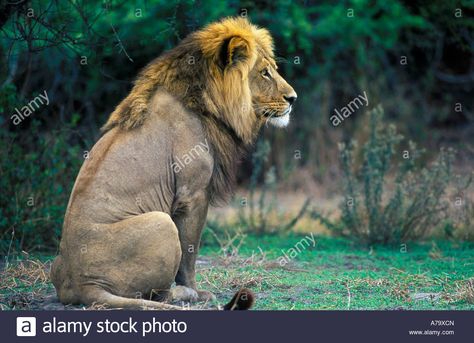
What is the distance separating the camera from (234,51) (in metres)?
6.03

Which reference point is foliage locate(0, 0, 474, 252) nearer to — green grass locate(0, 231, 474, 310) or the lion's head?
green grass locate(0, 231, 474, 310)

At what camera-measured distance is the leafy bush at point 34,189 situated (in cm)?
784

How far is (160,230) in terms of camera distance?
534cm

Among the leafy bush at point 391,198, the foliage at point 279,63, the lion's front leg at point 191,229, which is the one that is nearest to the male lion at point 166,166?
the lion's front leg at point 191,229

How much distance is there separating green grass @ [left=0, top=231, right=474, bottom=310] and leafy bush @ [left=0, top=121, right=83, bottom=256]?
0.38 meters

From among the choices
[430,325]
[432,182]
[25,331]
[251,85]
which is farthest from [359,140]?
[25,331]

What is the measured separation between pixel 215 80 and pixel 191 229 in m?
1.09

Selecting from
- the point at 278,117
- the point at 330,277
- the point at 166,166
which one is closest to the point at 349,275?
the point at 330,277

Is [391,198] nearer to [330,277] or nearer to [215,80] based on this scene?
[330,277]

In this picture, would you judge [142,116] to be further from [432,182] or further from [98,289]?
[432,182]

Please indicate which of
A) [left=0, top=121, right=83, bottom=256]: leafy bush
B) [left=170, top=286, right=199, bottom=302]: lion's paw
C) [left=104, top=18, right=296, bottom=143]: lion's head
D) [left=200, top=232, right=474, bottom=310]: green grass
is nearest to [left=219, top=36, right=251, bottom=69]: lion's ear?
[left=104, top=18, right=296, bottom=143]: lion's head

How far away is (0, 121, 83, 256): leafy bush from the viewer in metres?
7.84

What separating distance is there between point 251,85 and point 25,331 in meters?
2.44

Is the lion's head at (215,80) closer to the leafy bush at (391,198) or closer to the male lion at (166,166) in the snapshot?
the male lion at (166,166)
